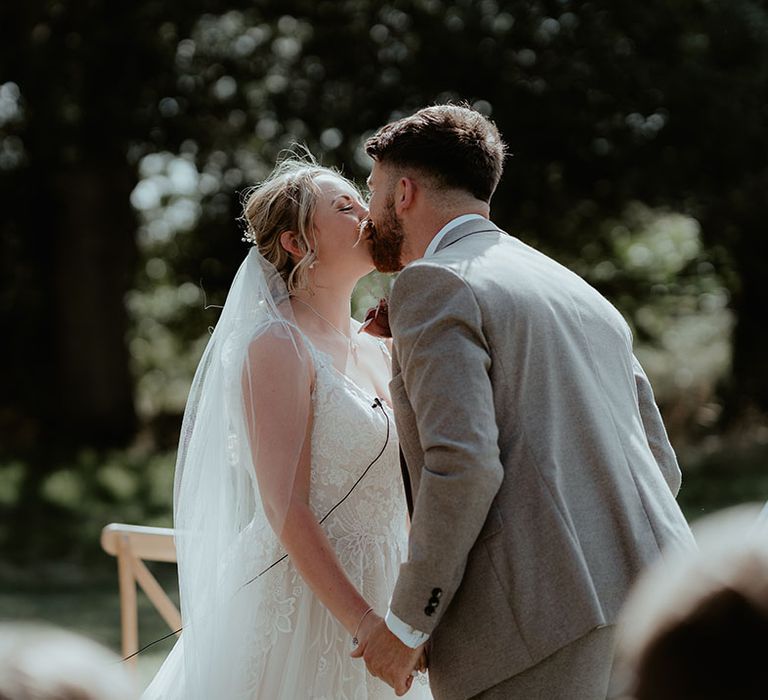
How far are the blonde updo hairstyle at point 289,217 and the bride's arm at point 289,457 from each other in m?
0.32

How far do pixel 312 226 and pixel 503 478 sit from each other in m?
1.12

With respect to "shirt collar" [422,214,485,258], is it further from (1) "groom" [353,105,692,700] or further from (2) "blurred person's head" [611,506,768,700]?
(2) "blurred person's head" [611,506,768,700]

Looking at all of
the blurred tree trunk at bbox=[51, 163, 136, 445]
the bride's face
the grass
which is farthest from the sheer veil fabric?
the blurred tree trunk at bbox=[51, 163, 136, 445]

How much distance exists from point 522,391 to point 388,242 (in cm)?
62

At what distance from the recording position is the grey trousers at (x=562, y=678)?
2355 millimetres

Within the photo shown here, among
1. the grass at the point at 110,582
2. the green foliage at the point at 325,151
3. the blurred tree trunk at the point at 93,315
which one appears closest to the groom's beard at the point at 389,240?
the grass at the point at 110,582

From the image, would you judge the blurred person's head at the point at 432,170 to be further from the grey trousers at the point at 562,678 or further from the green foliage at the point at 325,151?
the green foliage at the point at 325,151

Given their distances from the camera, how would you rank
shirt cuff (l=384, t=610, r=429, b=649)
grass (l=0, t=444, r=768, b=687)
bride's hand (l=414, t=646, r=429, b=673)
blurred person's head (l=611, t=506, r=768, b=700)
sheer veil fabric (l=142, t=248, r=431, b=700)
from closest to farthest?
blurred person's head (l=611, t=506, r=768, b=700) → shirt cuff (l=384, t=610, r=429, b=649) → bride's hand (l=414, t=646, r=429, b=673) → sheer veil fabric (l=142, t=248, r=431, b=700) → grass (l=0, t=444, r=768, b=687)

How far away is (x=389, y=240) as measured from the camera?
2773 millimetres

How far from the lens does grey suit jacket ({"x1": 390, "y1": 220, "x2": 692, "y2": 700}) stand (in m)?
2.31

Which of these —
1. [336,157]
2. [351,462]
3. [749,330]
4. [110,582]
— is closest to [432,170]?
[351,462]

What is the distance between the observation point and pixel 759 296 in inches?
500

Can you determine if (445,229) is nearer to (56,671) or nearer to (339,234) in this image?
(339,234)

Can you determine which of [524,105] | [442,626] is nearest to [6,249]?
[524,105]
